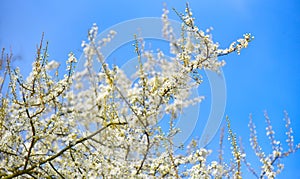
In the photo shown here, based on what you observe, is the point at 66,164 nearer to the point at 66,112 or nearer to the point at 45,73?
the point at 66,112

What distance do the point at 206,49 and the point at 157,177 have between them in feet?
Answer: 3.19

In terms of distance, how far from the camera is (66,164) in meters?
2.80

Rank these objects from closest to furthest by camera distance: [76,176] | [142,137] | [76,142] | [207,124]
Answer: [76,142] < [76,176] < [142,137] < [207,124]

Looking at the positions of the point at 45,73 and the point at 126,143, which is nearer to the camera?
the point at 126,143

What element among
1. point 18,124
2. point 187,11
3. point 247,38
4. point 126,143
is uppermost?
point 187,11

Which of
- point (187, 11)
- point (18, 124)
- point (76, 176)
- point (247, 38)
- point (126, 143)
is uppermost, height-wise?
point (187, 11)

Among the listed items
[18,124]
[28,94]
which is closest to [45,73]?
[28,94]

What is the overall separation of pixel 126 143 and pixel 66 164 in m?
0.43

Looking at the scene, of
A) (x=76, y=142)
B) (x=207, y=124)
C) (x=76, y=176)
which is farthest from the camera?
(x=207, y=124)

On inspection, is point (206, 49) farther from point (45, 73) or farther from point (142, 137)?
point (45, 73)

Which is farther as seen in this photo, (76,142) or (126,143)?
(126,143)

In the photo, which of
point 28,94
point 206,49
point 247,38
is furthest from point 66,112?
point 247,38

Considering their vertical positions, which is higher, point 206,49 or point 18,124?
point 206,49

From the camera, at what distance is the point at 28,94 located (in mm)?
2943
